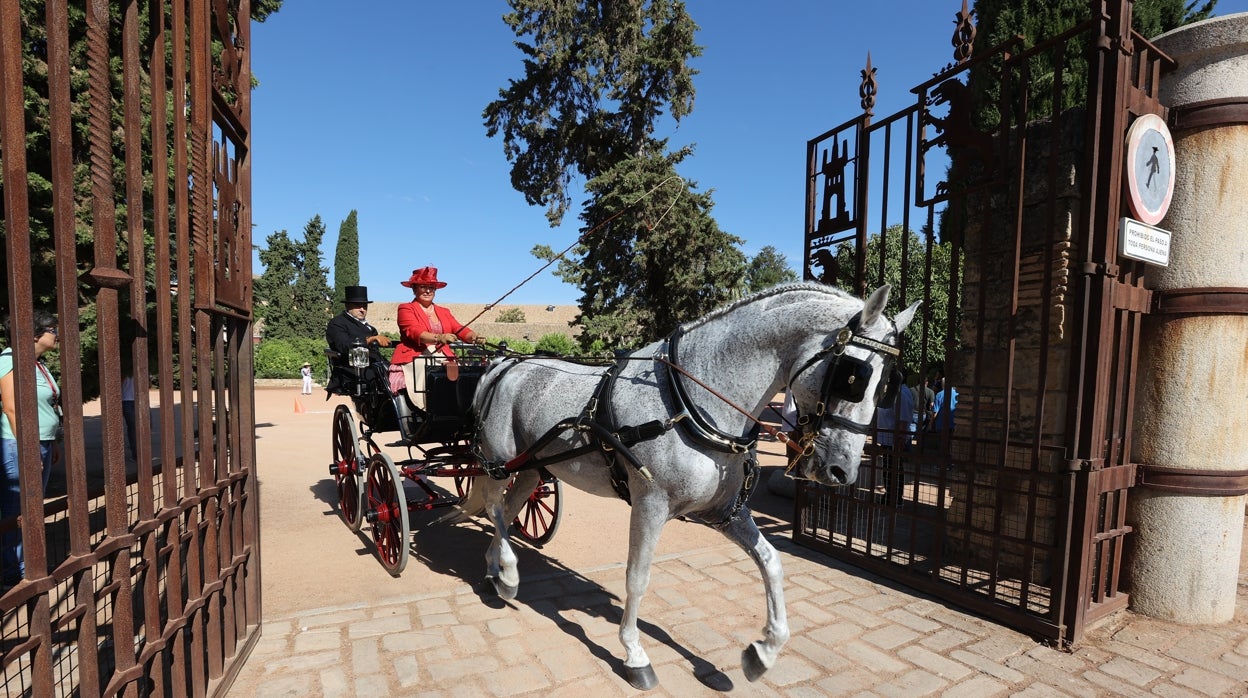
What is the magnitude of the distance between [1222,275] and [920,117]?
2189mm

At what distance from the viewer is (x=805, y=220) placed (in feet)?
19.4

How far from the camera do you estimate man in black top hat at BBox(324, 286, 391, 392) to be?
5176mm

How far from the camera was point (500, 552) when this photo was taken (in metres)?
4.26

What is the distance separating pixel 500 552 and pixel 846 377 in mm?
2747

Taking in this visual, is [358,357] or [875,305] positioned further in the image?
[358,357]

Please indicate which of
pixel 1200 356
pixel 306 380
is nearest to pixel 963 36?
pixel 1200 356

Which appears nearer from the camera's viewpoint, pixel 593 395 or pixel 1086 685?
pixel 1086 685

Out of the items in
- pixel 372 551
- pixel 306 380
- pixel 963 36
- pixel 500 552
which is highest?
pixel 963 36

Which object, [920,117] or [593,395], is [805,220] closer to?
[920,117]

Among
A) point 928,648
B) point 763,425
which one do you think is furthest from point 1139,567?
point 763,425

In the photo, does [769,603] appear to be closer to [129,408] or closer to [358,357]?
[358,357]

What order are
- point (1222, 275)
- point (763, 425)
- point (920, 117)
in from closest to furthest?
point (763, 425) → point (1222, 275) → point (920, 117)

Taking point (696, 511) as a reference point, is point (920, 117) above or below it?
above

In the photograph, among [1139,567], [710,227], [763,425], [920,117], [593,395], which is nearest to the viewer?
[763,425]
